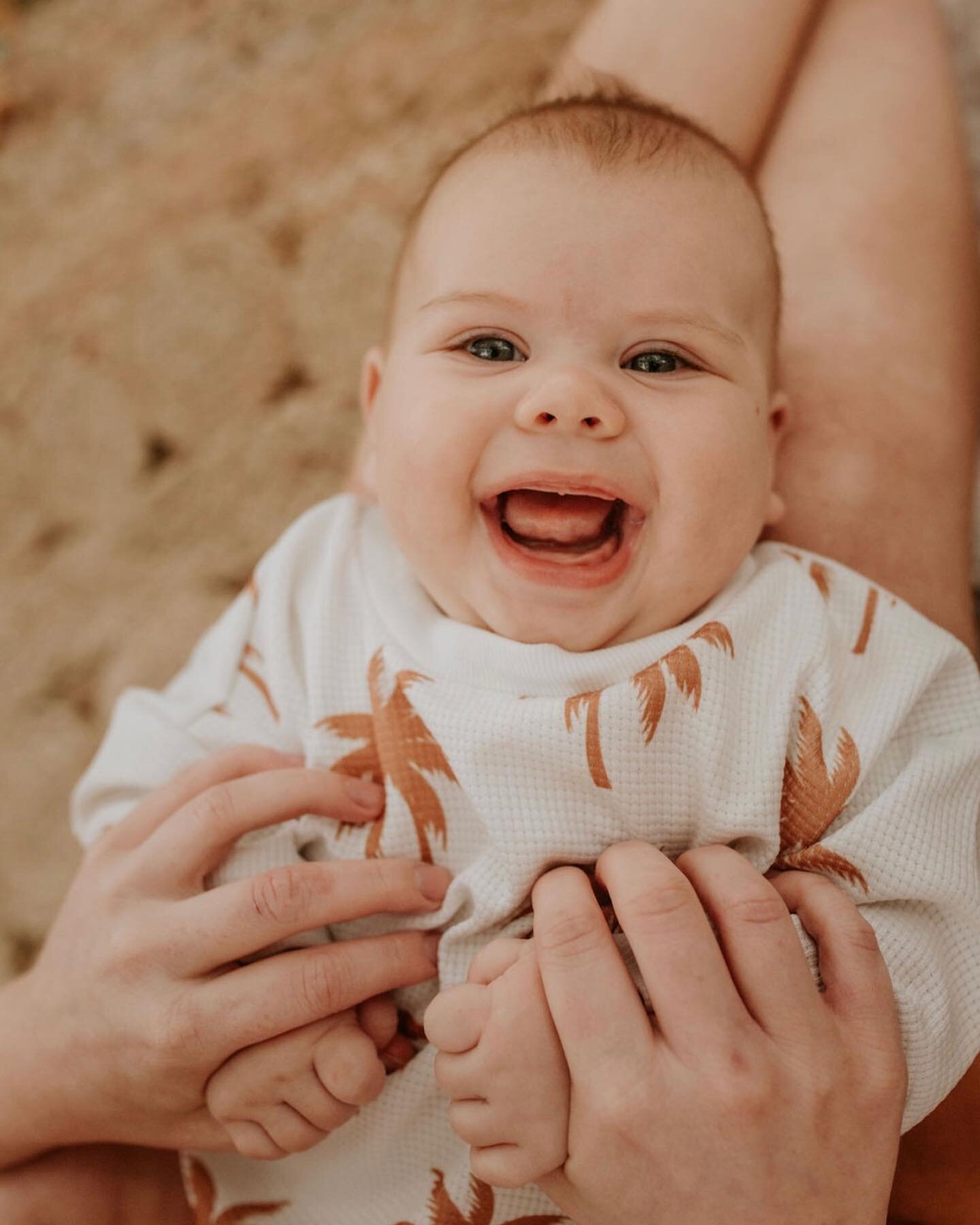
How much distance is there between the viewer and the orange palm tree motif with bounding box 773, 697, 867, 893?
2.48 ft

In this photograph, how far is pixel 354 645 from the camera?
3.03 ft

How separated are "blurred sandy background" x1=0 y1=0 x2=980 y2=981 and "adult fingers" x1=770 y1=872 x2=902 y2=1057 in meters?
0.99

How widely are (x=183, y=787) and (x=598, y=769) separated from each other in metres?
0.36

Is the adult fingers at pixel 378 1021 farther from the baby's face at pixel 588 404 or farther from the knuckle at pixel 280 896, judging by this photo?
the baby's face at pixel 588 404

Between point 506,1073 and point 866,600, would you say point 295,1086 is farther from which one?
point 866,600

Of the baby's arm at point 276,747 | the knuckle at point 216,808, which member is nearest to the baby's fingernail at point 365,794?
the baby's arm at point 276,747

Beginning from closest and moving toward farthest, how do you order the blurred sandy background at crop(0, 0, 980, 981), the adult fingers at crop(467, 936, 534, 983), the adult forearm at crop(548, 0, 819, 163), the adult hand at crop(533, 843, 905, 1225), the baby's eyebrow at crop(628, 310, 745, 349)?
the adult hand at crop(533, 843, 905, 1225) → the adult fingers at crop(467, 936, 534, 983) → the baby's eyebrow at crop(628, 310, 745, 349) → the adult forearm at crop(548, 0, 819, 163) → the blurred sandy background at crop(0, 0, 980, 981)

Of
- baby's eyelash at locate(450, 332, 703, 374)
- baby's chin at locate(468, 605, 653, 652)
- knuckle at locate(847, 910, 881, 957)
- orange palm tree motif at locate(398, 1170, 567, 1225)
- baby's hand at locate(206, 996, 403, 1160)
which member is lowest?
orange palm tree motif at locate(398, 1170, 567, 1225)

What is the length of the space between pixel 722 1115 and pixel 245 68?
6.09ft

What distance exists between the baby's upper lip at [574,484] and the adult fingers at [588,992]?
1.05 feet

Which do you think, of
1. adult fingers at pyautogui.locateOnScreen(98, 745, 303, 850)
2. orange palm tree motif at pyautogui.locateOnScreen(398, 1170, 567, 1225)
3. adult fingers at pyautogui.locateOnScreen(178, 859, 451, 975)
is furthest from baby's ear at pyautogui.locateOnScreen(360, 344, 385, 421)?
orange palm tree motif at pyautogui.locateOnScreen(398, 1170, 567, 1225)

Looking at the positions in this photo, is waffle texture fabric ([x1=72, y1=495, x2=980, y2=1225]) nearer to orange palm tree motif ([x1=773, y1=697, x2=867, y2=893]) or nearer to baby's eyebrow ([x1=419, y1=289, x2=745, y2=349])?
orange palm tree motif ([x1=773, y1=697, x2=867, y2=893])

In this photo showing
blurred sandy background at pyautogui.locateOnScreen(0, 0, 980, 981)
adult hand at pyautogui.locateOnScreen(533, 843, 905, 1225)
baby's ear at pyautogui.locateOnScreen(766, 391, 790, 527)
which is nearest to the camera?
adult hand at pyautogui.locateOnScreen(533, 843, 905, 1225)

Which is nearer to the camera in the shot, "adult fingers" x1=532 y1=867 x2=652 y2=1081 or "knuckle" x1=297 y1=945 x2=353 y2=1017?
"adult fingers" x1=532 y1=867 x2=652 y2=1081
